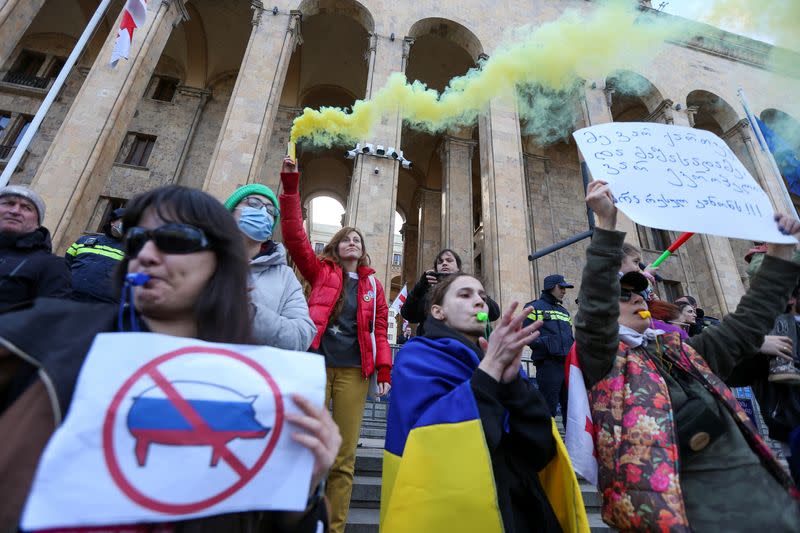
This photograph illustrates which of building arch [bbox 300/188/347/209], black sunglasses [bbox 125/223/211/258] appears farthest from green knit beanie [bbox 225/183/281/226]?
building arch [bbox 300/188/347/209]

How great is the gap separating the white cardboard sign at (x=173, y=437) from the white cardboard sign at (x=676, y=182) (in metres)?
2.02

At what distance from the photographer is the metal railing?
534 inches

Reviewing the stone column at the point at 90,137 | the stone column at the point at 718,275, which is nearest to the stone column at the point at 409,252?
the stone column at the point at 718,275

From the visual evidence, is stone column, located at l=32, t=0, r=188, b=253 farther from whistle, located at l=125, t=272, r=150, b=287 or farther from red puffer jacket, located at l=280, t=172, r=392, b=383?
whistle, located at l=125, t=272, r=150, b=287

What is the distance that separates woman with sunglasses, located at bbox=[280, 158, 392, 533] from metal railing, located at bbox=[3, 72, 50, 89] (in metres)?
16.9

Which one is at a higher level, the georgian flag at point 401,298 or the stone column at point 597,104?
the stone column at point 597,104

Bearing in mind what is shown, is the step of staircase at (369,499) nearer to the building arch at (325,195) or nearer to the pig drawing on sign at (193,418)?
the pig drawing on sign at (193,418)

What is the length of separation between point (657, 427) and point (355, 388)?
2.25 meters

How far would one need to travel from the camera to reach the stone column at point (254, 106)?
9.10m

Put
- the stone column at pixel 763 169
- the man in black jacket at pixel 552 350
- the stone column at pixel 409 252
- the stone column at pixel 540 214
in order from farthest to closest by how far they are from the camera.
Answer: the stone column at pixel 409 252 → the stone column at pixel 540 214 → the stone column at pixel 763 169 → the man in black jacket at pixel 552 350

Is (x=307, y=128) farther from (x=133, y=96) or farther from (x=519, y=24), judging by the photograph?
(x=519, y=24)

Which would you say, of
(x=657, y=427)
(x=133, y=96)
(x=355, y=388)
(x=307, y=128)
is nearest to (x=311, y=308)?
(x=355, y=388)

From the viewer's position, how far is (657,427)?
1.59 m

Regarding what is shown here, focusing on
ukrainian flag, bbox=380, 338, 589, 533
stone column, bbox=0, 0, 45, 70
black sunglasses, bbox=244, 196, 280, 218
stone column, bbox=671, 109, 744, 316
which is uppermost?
stone column, bbox=0, 0, 45, 70
